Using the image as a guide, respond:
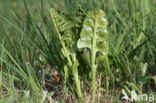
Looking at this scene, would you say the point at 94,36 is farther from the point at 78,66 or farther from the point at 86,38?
the point at 78,66

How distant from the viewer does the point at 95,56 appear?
227 centimetres

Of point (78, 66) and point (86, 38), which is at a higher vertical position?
point (86, 38)

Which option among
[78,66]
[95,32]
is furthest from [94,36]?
[78,66]

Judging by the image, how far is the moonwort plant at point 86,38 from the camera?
215 centimetres

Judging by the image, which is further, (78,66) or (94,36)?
(78,66)

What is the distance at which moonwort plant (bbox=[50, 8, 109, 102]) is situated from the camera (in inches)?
84.5

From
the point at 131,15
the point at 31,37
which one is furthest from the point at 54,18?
the point at 131,15

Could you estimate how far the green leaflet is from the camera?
2.15 meters

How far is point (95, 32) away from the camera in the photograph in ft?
7.08

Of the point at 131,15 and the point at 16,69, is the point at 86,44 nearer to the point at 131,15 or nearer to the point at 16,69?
the point at 16,69

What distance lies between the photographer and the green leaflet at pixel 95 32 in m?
2.15

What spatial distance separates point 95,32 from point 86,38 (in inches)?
2.0

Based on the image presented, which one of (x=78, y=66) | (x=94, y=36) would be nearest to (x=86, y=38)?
(x=94, y=36)

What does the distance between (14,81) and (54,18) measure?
0.44 meters
